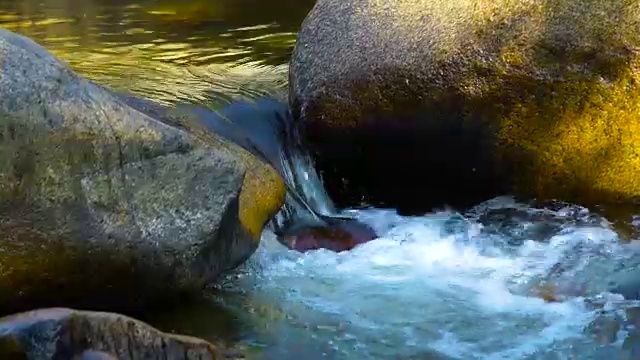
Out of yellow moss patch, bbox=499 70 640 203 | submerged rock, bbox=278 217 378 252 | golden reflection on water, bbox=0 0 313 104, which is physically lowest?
submerged rock, bbox=278 217 378 252

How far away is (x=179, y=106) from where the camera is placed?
249 inches

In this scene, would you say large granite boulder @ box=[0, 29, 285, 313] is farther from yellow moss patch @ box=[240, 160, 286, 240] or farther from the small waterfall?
the small waterfall

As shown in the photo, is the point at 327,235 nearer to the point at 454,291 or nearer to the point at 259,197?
the point at 259,197

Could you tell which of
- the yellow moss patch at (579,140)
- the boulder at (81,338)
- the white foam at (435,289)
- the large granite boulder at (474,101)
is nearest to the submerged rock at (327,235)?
the white foam at (435,289)

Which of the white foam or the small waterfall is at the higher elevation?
the small waterfall

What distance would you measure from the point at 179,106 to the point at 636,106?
10.0 ft

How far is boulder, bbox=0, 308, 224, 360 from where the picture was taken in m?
2.97

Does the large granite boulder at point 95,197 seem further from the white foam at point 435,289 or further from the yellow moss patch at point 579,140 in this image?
the yellow moss patch at point 579,140

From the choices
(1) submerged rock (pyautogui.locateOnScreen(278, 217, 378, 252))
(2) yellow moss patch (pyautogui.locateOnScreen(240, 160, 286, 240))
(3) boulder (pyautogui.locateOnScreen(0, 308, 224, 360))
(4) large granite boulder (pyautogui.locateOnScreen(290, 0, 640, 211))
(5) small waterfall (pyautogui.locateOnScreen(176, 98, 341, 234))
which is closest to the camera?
(3) boulder (pyautogui.locateOnScreen(0, 308, 224, 360))

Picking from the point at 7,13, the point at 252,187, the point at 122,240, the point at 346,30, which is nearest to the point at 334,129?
the point at 346,30

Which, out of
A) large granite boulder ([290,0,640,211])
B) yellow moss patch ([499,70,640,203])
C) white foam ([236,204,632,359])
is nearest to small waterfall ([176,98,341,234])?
large granite boulder ([290,0,640,211])

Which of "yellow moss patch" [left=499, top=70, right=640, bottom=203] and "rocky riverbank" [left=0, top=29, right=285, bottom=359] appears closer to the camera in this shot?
"rocky riverbank" [left=0, top=29, right=285, bottom=359]

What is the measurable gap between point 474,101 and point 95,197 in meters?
2.68

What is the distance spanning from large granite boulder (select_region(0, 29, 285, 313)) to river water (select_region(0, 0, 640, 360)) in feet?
1.10
